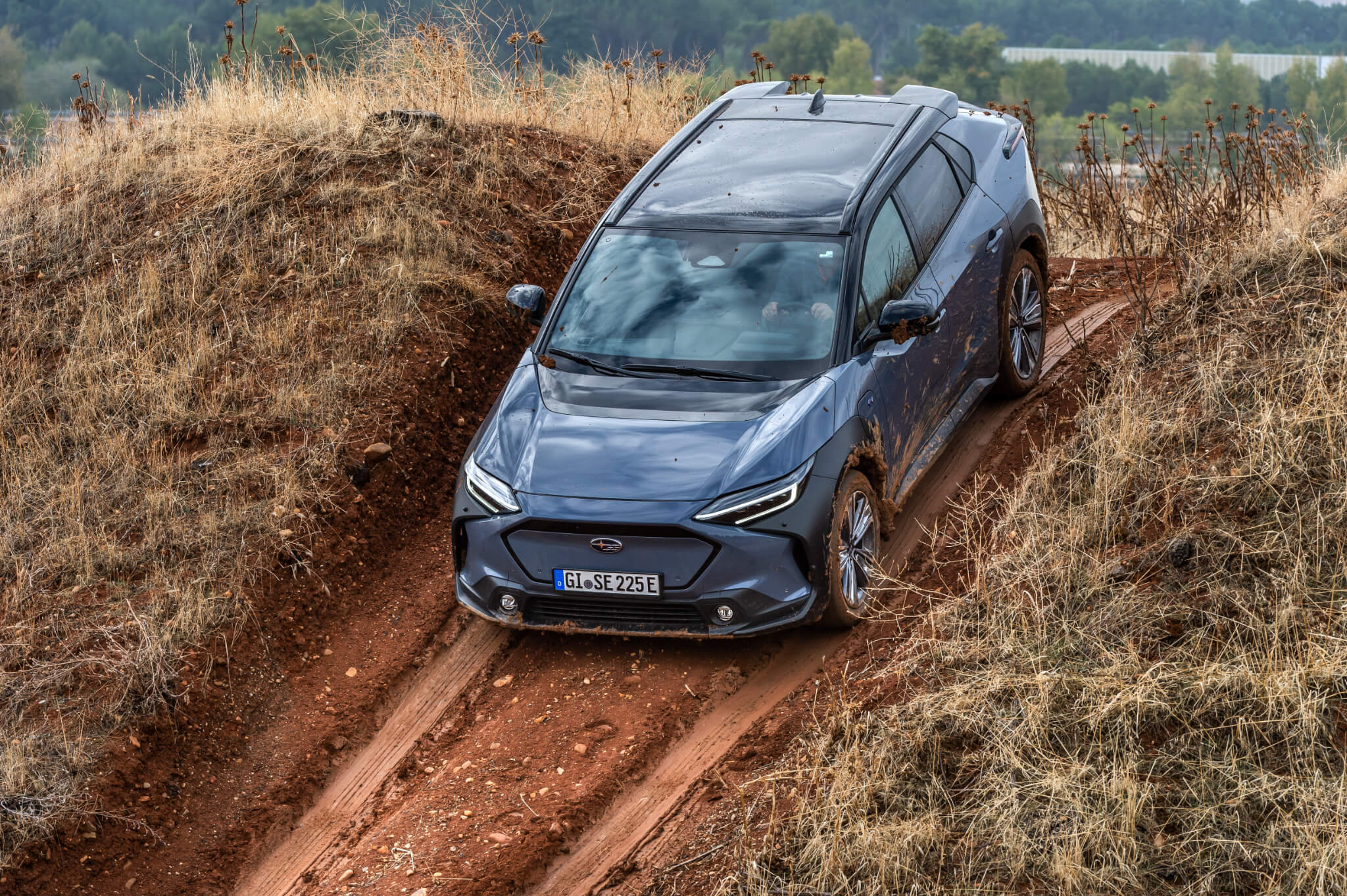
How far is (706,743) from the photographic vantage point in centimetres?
572

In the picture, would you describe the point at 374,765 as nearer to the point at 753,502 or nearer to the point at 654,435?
the point at 654,435

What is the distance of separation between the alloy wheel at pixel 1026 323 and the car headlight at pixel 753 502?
280 centimetres

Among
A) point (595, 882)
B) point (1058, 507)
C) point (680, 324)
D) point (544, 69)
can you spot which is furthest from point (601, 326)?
point (544, 69)

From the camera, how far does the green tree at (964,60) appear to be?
7531 centimetres

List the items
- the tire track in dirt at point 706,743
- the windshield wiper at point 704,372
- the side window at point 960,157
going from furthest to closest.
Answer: the side window at point 960,157 < the windshield wiper at point 704,372 < the tire track in dirt at point 706,743

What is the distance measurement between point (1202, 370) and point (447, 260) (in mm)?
5144

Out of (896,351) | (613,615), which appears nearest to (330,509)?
(613,615)

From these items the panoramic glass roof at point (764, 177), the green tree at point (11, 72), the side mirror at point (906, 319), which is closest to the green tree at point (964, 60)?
the green tree at point (11, 72)

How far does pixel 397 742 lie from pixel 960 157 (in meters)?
4.64

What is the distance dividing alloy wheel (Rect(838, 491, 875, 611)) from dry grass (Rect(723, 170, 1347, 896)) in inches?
16.1

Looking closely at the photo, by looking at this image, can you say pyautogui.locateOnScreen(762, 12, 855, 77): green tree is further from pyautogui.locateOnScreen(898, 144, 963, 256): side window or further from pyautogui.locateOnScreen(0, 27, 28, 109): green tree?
pyautogui.locateOnScreen(898, 144, 963, 256): side window

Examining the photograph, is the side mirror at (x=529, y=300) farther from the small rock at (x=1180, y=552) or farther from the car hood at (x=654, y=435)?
the small rock at (x=1180, y=552)

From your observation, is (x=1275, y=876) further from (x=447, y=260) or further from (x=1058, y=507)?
(x=447, y=260)

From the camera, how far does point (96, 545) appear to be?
7.09 meters
